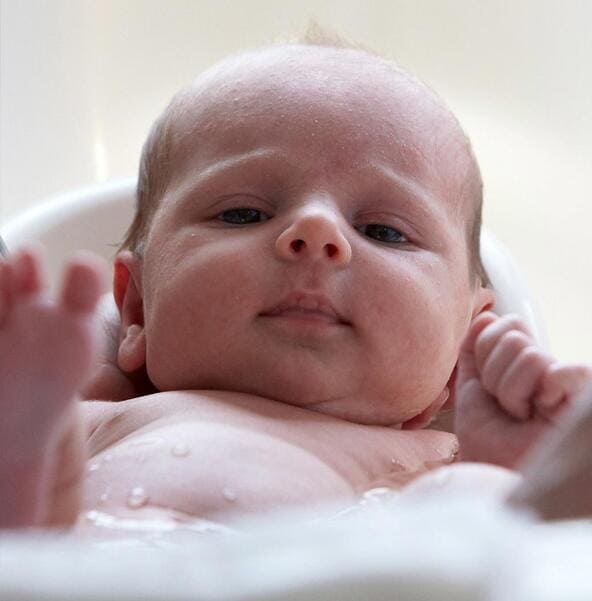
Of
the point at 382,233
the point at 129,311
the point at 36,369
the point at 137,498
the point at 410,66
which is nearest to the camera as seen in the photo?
the point at 36,369

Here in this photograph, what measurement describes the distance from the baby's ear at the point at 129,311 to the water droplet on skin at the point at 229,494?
0.30m

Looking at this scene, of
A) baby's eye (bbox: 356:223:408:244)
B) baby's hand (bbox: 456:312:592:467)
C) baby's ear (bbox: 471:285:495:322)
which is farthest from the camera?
baby's ear (bbox: 471:285:495:322)

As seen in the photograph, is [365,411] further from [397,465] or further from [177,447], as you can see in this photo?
[177,447]

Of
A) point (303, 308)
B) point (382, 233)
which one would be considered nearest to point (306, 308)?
point (303, 308)

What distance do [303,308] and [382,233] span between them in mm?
114

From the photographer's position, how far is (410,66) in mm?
1629

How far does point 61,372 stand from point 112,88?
3.77 ft

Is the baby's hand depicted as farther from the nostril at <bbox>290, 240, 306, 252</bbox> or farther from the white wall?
the white wall

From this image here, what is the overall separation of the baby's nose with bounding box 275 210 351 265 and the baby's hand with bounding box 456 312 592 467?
5.4 inches

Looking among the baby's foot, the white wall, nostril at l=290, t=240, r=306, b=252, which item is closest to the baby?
nostril at l=290, t=240, r=306, b=252

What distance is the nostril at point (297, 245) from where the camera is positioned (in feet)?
2.64

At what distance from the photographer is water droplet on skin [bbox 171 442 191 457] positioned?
27.5 inches

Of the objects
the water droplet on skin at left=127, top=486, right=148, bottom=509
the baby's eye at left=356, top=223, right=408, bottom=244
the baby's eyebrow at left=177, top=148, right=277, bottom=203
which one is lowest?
the water droplet on skin at left=127, top=486, right=148, bottom=509

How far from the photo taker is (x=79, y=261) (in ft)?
1.66
